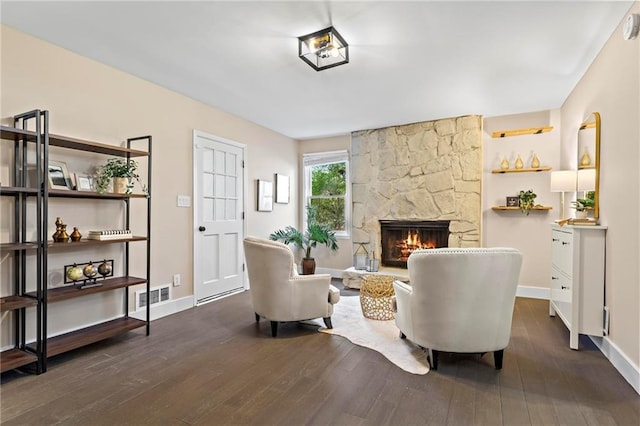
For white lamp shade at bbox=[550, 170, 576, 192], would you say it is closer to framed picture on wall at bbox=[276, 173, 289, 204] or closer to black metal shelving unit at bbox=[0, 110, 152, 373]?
framed picture on wall at bbox=[276, 173, 289, 204]

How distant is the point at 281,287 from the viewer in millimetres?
2939

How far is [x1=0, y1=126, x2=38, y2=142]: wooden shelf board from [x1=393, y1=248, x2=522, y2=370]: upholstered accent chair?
2.78m

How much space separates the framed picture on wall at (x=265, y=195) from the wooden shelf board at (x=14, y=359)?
3.11m

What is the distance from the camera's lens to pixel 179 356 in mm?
2559

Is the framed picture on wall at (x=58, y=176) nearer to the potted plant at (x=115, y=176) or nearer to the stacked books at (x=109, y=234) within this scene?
the potted plant at (x=115, y=176)

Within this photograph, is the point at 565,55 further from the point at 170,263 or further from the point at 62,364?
the point at 62,364

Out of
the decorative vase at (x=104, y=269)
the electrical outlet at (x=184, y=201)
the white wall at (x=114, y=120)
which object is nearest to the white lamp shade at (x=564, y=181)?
the white wall at (x=114, y=120)

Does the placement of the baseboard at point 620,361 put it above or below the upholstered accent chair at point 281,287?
below

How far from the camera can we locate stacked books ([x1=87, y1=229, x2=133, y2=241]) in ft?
8.89

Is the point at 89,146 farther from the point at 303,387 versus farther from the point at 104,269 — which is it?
the point at 303,387

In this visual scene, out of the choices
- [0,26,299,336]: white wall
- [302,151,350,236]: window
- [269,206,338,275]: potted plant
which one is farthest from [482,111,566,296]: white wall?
[0,26,299,336]: white wall

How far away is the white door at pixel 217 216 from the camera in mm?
3973

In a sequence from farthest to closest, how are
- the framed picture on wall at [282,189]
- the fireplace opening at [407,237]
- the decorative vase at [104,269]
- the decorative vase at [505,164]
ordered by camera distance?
the framed picture on wall at [282,189] → the fireplace opening at [407,237] → the decorative vase at [505,164] → the decorative vase at [104,269]

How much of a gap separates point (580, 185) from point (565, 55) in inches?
47.8
